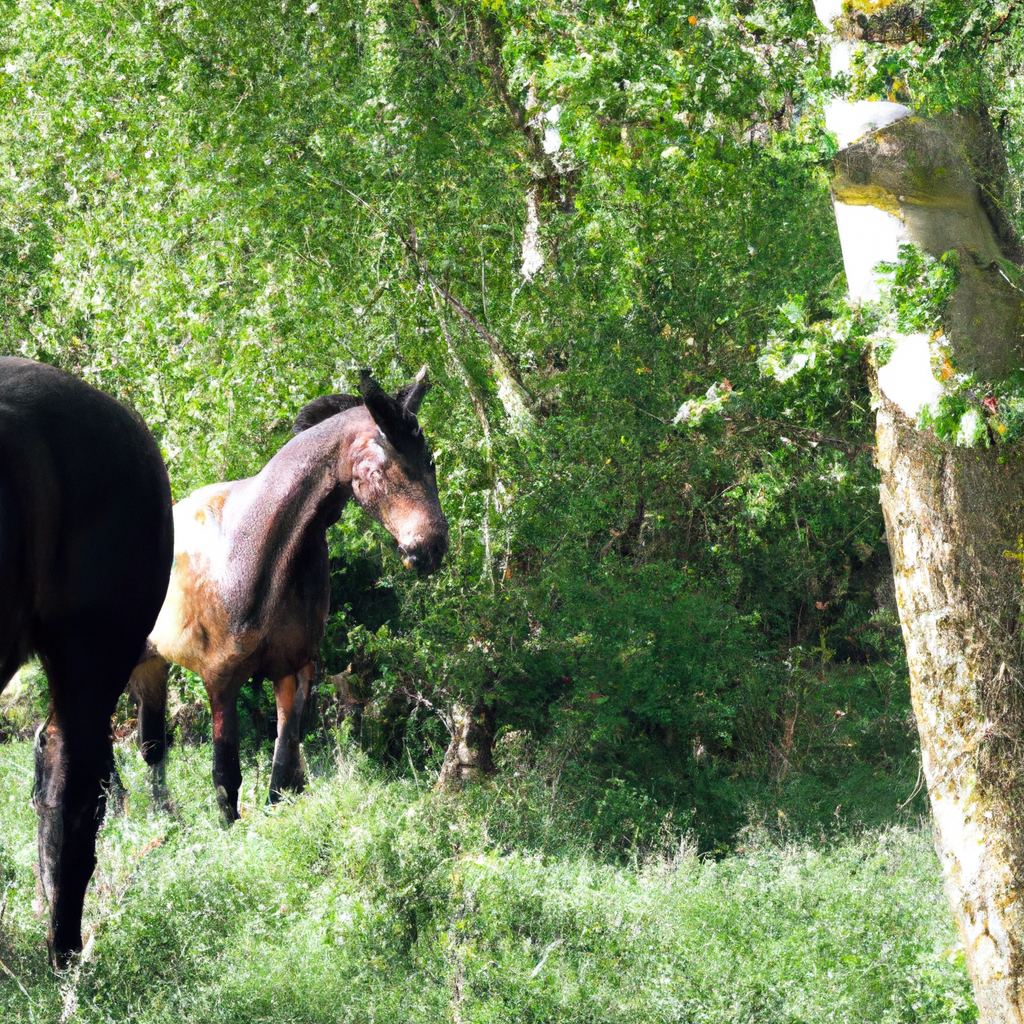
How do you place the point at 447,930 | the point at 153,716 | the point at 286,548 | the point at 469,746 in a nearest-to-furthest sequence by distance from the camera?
the point at 447,930 < the point at 286,548 < the point at 153,716 < the point at 469,746

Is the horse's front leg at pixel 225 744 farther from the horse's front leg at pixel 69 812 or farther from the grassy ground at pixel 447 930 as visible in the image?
the horse's front leg at pixel 69 812

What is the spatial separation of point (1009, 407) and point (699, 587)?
545 centimetres

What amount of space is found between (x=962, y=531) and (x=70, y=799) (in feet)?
10.7

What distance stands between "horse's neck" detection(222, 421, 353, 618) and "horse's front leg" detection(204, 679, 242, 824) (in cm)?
43

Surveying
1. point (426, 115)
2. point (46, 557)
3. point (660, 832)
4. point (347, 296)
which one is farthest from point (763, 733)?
point (46, 557)

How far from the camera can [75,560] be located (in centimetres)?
341

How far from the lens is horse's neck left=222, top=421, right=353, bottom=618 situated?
5.43 meters

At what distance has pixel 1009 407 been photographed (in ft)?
13.0

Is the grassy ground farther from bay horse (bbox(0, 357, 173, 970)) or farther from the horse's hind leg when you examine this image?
bay horse (bbox(0, 357, 173, 970))

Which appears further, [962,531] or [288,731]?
[288,731]

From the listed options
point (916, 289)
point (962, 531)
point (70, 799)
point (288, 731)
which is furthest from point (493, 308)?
point (70, 799)

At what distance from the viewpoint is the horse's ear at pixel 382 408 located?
4988 millimetres

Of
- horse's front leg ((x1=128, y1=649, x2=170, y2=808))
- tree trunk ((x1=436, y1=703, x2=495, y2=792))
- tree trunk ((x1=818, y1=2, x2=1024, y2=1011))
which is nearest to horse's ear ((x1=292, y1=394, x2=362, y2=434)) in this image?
horse's front leg ((x1=128, y1=649, x2=170, y2=808))

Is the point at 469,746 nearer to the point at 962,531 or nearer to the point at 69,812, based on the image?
the point at 69,812
